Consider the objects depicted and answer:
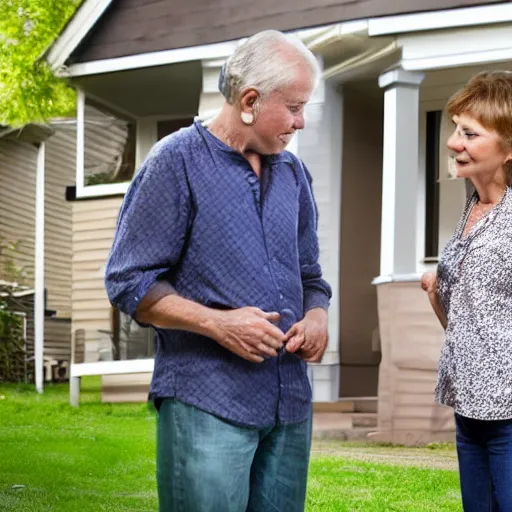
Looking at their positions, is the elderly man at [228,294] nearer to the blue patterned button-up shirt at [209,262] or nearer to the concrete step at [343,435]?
the blue patterned button-up shirt at [209,262]

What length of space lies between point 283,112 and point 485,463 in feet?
2.96

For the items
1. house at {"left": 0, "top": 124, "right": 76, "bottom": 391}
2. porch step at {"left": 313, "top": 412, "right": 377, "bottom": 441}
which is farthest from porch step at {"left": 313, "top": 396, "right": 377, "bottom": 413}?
house at {"left": 0, "top": 124, "right": 76, "bottom": 391}

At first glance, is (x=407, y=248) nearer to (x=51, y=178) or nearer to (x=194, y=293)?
(x=194, y=293)

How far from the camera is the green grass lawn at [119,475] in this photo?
6.18 m

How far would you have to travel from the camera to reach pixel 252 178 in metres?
2.42

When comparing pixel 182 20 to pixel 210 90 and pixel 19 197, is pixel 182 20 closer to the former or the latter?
pixel 210 90

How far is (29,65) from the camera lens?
17.7 meters

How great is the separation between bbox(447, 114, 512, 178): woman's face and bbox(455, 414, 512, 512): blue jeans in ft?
1.78

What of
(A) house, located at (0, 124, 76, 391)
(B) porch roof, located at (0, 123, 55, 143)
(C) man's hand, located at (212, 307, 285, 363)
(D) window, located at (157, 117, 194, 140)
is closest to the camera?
(C) man's hand, located at (212, 307, 285, 363)

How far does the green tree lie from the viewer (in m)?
17.2

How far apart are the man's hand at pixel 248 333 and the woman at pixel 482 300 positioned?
54cm

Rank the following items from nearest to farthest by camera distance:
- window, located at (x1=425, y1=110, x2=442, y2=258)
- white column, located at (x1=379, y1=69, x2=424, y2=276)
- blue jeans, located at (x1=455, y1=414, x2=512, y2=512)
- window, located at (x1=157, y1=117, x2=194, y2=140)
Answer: blue jeans, located at (x1=455, y1=414, x2=512, y2=512) → white column, located at (x1=379, y1=69, x2=424, y2=276) → window, located at (x1=425, y1=110, x2=442, y2=258) → window, located at (x1=157, y1=117, x2=194, y2=140)

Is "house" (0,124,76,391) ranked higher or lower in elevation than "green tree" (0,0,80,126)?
lower

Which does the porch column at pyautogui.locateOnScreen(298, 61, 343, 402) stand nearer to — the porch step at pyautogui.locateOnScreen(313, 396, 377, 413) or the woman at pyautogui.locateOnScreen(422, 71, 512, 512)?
the porch step at pyautogui.locateOnScreen(313, 396, 377, 413)
